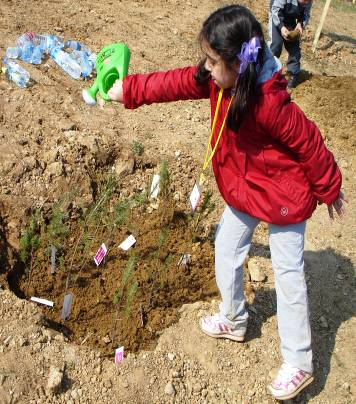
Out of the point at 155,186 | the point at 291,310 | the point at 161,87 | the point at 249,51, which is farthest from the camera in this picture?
the point at 155,186

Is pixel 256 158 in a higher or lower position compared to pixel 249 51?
lower

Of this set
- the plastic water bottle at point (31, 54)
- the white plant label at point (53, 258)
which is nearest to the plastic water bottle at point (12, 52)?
the plastic water bottle at point (31, 54)

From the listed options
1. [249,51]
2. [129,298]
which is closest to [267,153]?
[249,51]

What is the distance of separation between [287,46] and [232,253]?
374cm

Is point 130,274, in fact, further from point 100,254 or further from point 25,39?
point 25,39

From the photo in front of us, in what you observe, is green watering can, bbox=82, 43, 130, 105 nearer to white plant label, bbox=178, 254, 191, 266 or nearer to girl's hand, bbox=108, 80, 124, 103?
girl's hand, bbox=108, 80, 124, 103

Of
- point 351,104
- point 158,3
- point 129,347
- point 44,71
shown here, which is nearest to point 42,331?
point 129,347

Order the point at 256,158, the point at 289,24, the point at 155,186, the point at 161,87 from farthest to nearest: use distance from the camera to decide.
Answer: the point at 289,24 → the point at 155,186 → the point at 161,87 → the point at 256,158

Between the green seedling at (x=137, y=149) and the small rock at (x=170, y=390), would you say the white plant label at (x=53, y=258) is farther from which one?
the green seedling at (x=137, y=149)

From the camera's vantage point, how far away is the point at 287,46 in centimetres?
566

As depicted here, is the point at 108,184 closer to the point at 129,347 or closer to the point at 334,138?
the point at 129,347

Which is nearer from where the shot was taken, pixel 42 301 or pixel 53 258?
pixel 42 301

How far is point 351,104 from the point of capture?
5.41m

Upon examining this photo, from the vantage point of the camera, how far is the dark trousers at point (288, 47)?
560 centimetres
